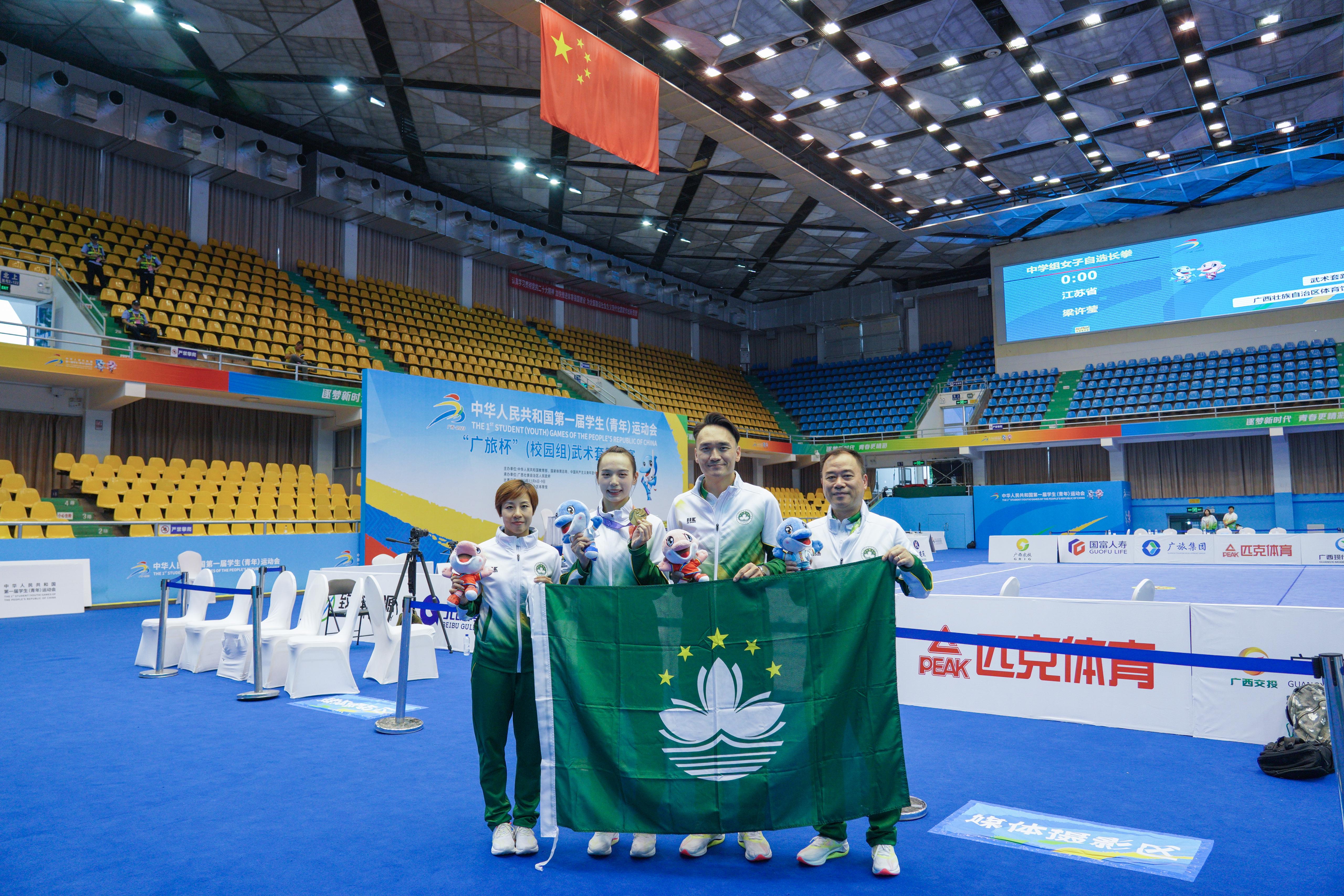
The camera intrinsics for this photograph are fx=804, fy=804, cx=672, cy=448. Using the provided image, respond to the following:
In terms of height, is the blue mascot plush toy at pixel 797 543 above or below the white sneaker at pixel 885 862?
above

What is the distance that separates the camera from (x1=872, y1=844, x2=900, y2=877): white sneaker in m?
3.07

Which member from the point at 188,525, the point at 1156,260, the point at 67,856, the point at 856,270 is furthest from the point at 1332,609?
the point at 856,270

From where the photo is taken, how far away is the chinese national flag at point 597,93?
10414 millimetres

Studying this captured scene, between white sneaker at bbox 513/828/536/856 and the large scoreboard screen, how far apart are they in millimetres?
26292

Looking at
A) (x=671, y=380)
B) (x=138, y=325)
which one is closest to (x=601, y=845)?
(x=138, y=325)

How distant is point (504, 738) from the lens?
3.44m

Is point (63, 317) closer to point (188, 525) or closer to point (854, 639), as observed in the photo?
point (188, 525)

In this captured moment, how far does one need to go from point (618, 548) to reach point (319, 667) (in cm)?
437

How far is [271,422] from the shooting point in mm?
17859

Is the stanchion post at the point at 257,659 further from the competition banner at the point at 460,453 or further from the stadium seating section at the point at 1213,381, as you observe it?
the stadium seating section at the point at 1213,381

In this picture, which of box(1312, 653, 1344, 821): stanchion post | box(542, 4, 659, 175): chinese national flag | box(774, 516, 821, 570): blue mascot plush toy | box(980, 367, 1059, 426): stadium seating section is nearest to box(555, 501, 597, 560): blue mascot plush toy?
box(774, 516, 821, 570): blue mascot plush toy

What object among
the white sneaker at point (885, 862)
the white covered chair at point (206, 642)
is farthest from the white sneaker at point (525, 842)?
the white covered chair at point (206, 642)

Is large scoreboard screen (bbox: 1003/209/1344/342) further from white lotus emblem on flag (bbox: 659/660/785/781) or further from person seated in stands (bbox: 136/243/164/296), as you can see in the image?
white lotus emblem on flag (bbox: 659/660/785/781)

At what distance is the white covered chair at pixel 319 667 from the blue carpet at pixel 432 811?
1.27 ft
